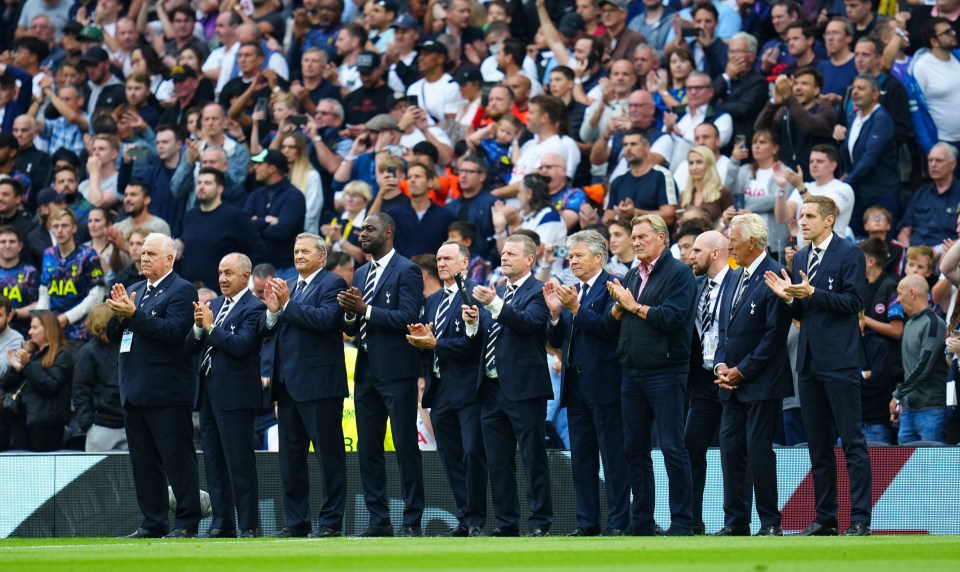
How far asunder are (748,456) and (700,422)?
73cm

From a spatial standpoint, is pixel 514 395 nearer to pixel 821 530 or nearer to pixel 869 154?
pixel 821 530

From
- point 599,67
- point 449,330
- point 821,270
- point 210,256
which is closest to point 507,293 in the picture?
point 449,330

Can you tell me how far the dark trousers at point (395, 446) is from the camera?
1264 centimetres

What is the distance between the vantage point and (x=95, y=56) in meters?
21.8

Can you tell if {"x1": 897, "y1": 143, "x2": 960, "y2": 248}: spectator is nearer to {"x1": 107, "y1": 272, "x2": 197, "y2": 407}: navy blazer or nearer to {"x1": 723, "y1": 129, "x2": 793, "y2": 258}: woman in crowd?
{"x1": 723, "y1": 129, "x2": 793, "y2": 258}: woman in crowd

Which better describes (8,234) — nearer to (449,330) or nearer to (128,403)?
(128,403)

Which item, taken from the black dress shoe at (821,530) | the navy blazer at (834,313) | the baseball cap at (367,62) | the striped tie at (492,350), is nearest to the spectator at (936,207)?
the navy blazer at (834,313)

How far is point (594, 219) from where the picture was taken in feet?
53.4

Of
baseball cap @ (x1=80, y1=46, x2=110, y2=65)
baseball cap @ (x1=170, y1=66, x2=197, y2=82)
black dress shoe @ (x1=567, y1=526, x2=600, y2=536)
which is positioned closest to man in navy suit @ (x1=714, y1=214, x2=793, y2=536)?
black dress shoe @ (x1=567, y1=526, x2=600, y2=536)

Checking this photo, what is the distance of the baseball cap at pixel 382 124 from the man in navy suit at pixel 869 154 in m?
5.12

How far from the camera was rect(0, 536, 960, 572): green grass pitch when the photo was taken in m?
8.54

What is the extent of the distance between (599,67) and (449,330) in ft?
22.7

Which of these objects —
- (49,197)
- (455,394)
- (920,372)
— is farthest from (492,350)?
(49,197)

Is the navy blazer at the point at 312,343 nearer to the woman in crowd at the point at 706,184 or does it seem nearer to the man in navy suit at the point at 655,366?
the man in navy suit at the point at 655,366
